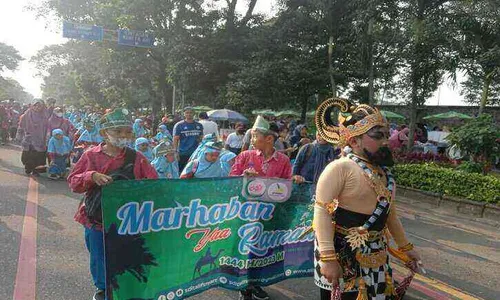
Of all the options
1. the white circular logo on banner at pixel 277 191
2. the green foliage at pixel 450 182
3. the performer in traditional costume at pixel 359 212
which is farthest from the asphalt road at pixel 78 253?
the performer in traditional costume at pixel 359 212

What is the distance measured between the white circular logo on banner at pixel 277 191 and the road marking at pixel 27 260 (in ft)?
7.63

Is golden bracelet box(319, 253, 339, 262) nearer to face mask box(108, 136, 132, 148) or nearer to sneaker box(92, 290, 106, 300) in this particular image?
face mask box(108, 136, 132, 148)

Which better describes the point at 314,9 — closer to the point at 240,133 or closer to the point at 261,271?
the point at 240,133

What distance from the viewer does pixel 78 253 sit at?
17.6 ft

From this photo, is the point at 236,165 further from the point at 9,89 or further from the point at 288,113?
the point at 9,89

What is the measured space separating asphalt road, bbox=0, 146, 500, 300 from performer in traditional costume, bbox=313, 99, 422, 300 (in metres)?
1.75

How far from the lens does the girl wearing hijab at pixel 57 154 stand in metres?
10.8

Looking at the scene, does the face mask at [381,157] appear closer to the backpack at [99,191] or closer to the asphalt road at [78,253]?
the backpack at [99,191]

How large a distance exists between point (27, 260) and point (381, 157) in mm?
4132

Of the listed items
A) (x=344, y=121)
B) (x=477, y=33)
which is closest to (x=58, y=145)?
(x=344, y=121)

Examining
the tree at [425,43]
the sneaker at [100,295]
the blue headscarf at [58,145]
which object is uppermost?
the tree at [425,43]

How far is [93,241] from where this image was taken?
12.3ft

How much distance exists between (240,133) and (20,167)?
237 inches

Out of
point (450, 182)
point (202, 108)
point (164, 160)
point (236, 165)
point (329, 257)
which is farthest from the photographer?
point (202, 108)
